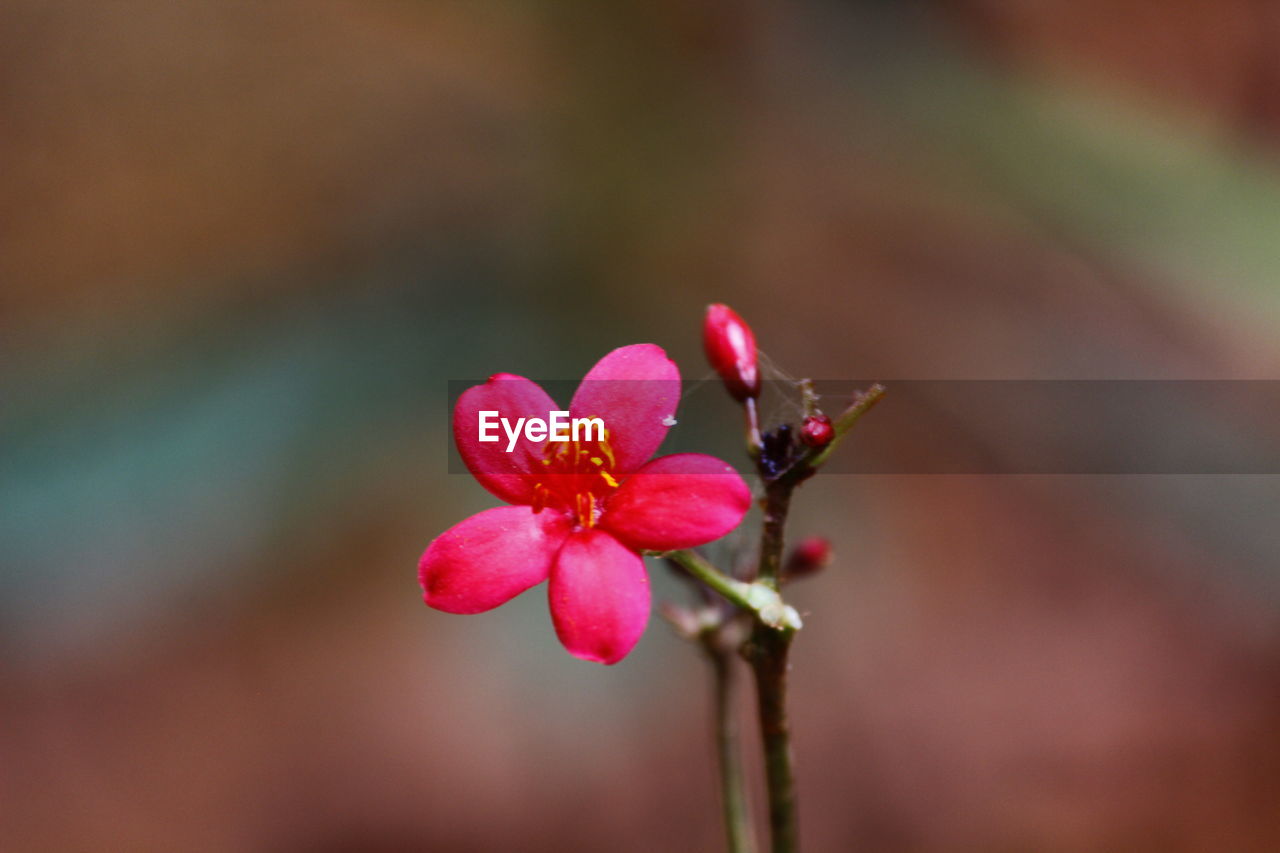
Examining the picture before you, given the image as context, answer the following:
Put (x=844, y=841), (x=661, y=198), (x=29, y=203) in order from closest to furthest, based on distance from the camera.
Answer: (x=844, y=841), (x=29, y=203), (x=661, y=198)

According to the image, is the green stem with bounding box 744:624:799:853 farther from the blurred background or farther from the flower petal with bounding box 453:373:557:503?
the blurred background

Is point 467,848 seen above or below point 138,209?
below

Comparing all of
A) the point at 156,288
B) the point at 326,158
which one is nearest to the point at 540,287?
the point at 326,158

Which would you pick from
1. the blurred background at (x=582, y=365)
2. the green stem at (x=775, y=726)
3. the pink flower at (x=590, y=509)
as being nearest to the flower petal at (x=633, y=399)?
the pink flower at (x=590, y=509)

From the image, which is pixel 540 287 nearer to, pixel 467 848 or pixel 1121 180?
pixel 467 848

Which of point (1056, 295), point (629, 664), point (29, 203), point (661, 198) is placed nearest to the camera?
point (629, 664)

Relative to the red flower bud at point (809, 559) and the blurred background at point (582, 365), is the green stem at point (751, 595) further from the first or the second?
the blurred background at point (582, 365)

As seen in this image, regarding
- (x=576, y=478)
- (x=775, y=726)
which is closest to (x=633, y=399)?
(x=576, y=478)
